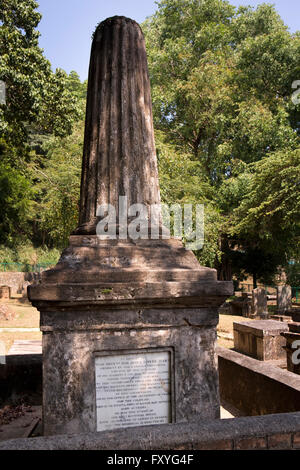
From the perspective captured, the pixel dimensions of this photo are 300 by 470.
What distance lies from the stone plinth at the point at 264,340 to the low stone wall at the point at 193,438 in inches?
224

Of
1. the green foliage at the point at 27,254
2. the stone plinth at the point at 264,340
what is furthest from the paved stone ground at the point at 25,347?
the green foliage at the point at 27,254

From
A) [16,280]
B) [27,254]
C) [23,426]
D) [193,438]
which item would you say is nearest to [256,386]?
[193,438]

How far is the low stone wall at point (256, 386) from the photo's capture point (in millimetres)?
4168

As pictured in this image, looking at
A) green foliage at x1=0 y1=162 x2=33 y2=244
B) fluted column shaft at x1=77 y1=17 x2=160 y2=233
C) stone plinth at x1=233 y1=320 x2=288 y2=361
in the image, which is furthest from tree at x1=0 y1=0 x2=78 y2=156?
stone plinth at x1=233 y1=320 x2=288 y2=361

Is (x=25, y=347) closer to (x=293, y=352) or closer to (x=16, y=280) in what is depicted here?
(x=293, y=352)

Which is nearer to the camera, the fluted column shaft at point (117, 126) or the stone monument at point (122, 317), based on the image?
the stone monument at point (122, 317)

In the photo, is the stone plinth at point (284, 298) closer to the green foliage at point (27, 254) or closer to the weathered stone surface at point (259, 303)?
the weathered stone surface at point (259, 303)

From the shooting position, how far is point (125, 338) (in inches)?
Result: 137

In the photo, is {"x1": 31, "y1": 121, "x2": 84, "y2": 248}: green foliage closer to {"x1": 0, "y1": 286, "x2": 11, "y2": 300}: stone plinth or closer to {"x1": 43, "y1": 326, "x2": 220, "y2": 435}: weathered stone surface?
{"x1": 0, "y1": 286, "x2": 11, "y2": 300}: stone plinth

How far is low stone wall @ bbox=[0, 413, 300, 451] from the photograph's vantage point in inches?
91.1

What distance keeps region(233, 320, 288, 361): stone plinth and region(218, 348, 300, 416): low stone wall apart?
2.61 metres

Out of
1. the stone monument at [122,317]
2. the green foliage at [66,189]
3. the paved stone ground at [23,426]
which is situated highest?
the green foliage at [66,189]
